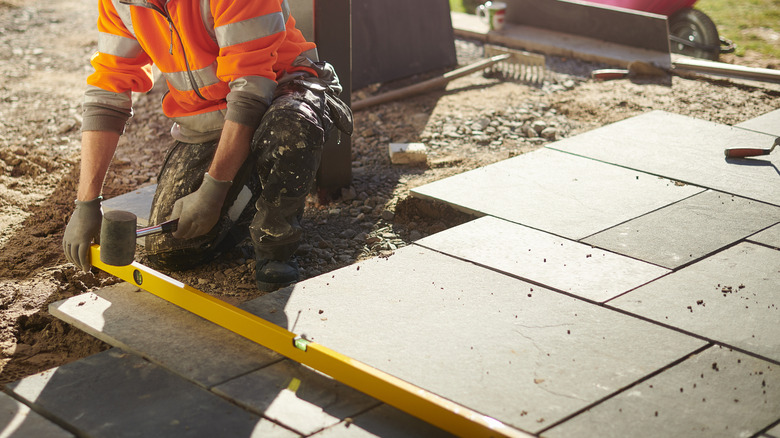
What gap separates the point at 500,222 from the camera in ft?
12.7

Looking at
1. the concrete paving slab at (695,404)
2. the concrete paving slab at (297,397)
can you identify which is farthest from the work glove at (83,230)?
the concrete paving slab at (695,404)

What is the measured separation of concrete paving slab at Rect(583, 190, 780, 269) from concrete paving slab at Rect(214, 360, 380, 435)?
156cm

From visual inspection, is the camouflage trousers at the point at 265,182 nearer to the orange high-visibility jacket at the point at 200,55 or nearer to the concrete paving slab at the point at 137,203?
the orange high-visibility jacket at the point at 200,55

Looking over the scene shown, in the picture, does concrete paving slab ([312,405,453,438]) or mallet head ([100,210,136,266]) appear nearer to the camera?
concrete paving slab ([312,405,453,438])

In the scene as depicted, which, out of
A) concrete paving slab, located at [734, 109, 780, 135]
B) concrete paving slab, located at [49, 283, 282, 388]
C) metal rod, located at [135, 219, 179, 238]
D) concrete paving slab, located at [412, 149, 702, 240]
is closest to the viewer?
concrete paving slab, located at [49, 283, 282, 388]

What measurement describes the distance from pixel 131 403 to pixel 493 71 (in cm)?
491

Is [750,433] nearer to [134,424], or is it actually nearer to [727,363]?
[727,363]

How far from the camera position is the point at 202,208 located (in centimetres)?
317

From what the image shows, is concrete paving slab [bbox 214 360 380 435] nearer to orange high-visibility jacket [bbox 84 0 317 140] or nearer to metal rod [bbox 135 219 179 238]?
metal rod [bbox 135 219 179 238]

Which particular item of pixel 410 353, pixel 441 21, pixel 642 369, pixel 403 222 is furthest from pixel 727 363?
pixel 441 21

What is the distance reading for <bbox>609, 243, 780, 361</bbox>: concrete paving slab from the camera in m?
2.89

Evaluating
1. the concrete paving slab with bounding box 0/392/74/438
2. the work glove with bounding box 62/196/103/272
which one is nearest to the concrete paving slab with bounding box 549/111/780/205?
the work glove with bounding box 62/196/103/272

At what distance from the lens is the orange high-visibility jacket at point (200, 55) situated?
3125 millimetres

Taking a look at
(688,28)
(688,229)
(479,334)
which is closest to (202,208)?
(479,334)
